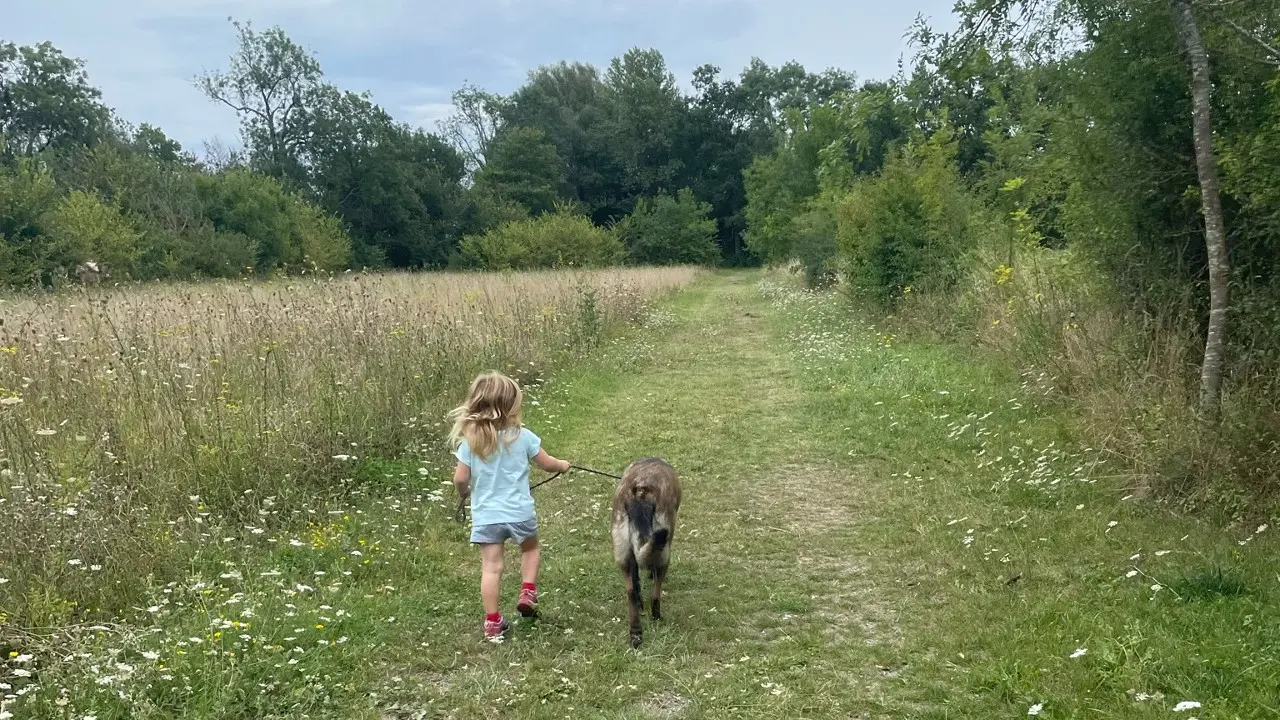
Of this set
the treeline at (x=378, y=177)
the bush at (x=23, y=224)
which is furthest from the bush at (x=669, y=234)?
the bush at (x=23, y=224)

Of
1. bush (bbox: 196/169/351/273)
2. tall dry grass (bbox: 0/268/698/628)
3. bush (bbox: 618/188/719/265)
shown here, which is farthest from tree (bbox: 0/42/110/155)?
tall dry grass (bbox: 0/268/698/628)

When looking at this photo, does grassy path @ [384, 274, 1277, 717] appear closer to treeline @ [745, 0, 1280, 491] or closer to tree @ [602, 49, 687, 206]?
treeline @ [745, 0, 1280, 491]

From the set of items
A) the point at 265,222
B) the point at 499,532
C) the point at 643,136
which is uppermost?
the point at 643,136

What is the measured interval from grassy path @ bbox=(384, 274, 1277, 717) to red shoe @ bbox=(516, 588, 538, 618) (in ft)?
0.30

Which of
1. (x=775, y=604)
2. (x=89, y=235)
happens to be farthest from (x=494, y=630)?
(x=89, y=235)

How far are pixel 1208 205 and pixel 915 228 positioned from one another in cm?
1163

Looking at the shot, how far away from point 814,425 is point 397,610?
17.7 feet

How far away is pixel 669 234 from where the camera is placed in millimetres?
54438

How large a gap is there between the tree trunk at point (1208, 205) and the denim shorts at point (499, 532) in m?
4.52

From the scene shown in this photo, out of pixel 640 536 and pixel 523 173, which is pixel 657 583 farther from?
pixel 523 173

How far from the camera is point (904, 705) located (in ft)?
11.5

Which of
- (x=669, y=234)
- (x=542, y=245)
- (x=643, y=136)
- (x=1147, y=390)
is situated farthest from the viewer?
(x=643, y=136)

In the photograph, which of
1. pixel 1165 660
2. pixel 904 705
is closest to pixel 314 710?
pixel 904 705

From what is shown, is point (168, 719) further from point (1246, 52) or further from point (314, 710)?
point (1246, 52)
